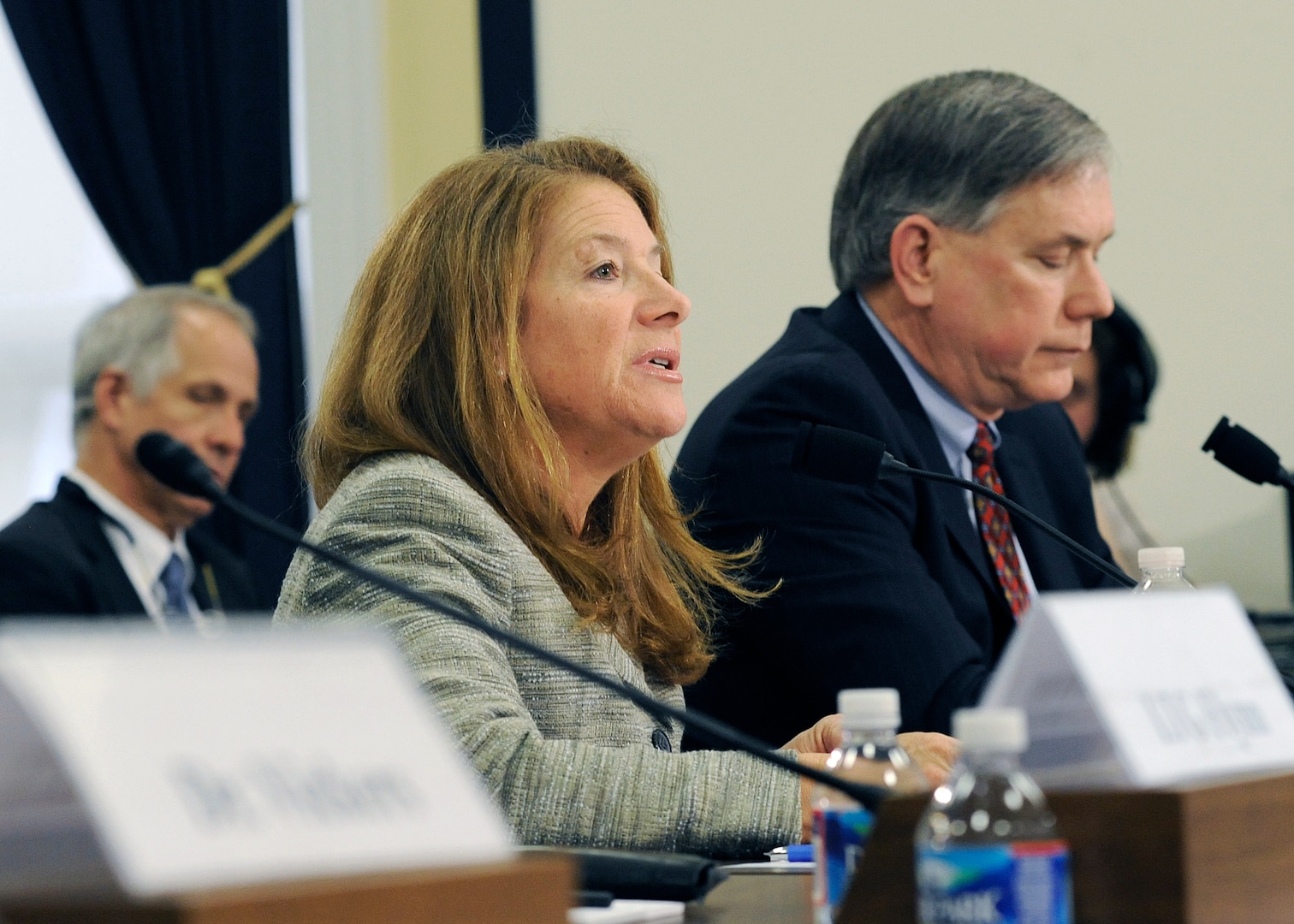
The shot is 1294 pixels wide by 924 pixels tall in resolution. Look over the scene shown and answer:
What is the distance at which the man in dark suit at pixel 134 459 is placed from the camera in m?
3.17

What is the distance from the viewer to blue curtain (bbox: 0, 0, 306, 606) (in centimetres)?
414

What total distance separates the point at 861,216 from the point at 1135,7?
1.65m

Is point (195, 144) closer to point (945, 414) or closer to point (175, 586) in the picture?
point (175, 586)

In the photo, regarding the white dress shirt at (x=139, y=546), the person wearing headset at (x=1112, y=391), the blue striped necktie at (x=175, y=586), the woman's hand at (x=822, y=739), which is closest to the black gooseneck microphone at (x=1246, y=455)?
the woman's hand at (x=822, y=739)

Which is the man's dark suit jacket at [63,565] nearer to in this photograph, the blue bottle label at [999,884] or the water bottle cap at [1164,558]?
the water bottle cap at [1164,558]

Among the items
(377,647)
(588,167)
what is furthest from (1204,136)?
(377,647)

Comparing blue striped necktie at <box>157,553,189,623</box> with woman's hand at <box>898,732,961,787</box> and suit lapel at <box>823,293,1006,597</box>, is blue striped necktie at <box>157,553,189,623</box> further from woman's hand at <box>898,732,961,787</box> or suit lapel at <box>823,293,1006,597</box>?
woman's hand at <box>898,732,961,787</box>

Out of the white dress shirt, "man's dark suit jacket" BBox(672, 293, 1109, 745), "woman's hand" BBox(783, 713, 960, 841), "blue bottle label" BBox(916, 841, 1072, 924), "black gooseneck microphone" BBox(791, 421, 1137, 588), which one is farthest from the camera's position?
the white dress shirt

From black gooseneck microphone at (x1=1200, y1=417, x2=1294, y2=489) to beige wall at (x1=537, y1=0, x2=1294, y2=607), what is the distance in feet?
6.59

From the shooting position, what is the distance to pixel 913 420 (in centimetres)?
232

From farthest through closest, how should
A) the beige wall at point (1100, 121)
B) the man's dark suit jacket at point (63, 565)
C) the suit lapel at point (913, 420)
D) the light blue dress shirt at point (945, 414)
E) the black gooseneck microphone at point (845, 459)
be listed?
1. the beige wall at point (1100, 121)
2. the man's dark suit jacket at point (63, 565)
3. the light blue dress shirt at point (945, 414)
4. the suit lapel at point (913, 420)
5. the black gooseneck microphone at point (845, 459)

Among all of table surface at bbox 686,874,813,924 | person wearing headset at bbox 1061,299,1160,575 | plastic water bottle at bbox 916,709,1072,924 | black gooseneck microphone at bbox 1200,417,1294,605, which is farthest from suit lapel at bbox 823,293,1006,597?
plastic water bottle at bbox 916,709,1072,924

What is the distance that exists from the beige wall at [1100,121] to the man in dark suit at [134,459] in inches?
38.3

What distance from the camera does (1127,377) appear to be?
3561mm
